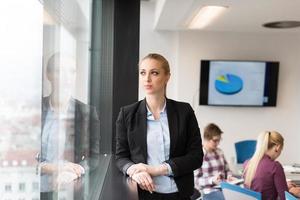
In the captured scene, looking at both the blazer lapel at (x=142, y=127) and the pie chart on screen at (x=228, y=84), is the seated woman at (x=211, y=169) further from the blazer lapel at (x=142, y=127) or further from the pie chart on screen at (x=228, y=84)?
the blazer lapel at (x=142, y=127)

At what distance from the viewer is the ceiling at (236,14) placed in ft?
11.6

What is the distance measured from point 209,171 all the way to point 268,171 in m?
0.97

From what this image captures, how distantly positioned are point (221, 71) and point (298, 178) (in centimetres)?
190

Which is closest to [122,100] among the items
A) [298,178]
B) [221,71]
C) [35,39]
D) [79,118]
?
[79,118]

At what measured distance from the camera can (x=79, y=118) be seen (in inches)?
67.1

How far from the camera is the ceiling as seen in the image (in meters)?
3.54

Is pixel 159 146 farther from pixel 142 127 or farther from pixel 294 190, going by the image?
pixel 294 190

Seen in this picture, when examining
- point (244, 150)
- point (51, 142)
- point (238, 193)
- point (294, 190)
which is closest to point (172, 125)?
point (51, 142)

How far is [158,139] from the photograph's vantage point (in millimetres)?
1519

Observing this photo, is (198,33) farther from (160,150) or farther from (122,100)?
(160,150)

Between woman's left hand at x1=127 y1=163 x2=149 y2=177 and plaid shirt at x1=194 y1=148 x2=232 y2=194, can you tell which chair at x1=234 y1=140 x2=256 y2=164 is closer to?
plaid shirt at x1=194 y1=148 x2=232 y2=194

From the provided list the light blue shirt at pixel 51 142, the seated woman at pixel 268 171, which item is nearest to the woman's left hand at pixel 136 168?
the light blue shirt at pixel 51 142

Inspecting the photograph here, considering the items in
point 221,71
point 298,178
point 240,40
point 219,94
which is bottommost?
point 298,178

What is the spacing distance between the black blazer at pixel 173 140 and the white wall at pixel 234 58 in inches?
155
